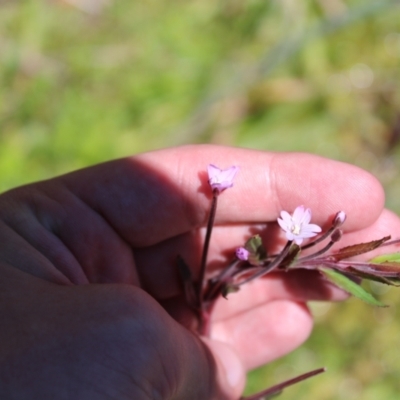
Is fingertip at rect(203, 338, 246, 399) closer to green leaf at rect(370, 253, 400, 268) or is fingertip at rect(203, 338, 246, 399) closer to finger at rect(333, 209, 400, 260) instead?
finger at rect(333, 209, 400, 260)

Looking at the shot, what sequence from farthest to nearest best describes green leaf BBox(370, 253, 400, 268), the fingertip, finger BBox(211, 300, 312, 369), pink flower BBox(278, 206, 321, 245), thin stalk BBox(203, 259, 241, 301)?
finger BBox(211, 300, 312, 369) < the fingertip < thin stalk BBox(203, 259, 241, 301) < green leaf BBox(370, 253, 400, 268) < pink flower BBox(278, 206, 321, 245)

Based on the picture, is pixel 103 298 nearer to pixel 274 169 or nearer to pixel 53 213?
pixel 53 213

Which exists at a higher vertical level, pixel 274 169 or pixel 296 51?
pixel 296 51

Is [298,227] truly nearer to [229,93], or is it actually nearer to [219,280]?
[219,280]

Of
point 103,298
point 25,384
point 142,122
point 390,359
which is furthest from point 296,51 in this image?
point 25,384

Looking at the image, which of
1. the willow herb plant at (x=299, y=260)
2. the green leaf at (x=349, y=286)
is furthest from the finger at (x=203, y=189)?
the green leaf at (x=349, y=286)

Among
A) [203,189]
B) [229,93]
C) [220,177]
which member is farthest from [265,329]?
[229,93]

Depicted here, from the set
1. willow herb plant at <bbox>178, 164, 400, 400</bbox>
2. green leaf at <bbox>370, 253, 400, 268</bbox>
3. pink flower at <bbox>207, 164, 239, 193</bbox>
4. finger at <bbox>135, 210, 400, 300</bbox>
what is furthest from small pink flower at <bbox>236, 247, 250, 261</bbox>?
green leaf at <bbox>370, 253, 400, 268</bbox>

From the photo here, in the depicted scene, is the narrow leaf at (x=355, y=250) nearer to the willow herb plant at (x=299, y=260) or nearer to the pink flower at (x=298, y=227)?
the willow herb plant at (x=299, y=260)
